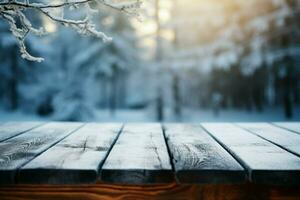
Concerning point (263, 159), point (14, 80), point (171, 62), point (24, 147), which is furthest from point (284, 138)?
point (14, 80)

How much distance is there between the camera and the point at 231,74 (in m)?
24.2

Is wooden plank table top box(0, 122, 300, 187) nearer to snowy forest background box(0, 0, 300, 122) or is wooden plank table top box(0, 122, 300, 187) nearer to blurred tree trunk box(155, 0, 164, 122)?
snowy forest background box(0, 0, 300, 122)

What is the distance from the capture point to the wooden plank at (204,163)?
1.29 metres

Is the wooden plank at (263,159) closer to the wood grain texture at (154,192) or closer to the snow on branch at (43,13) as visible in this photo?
the wood grain texture at (154,192)

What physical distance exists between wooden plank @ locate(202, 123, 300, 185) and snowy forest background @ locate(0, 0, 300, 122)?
44.6ft

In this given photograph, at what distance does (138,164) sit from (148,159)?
10cm

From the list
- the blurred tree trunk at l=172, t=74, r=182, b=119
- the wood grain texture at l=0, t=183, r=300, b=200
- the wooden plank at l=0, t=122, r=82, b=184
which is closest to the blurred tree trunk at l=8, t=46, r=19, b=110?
the blurred tree trunk at l=172, t=74, r=182, b=119

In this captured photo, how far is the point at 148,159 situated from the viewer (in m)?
1.45

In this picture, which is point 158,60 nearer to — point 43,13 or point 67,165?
point 43,13

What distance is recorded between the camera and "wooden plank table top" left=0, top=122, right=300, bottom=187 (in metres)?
1.29

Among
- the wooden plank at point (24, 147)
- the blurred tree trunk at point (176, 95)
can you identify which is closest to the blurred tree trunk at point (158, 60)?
the blurred tree trunk at point (176, 95)

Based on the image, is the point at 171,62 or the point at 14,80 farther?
the point at 14,80

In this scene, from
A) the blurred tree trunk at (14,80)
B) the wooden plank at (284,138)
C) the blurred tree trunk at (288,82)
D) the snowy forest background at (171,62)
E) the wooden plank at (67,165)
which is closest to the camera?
the wooden plank at (67,165)

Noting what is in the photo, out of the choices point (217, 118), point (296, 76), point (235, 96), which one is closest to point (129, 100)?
point (235, 96)
